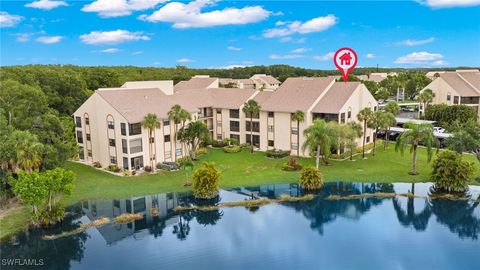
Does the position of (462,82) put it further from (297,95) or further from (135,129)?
(135,129)

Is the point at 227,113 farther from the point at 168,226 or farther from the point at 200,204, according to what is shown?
the point at 168,226

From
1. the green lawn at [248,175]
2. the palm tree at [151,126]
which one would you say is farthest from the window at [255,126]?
the palm tree at [151,126]

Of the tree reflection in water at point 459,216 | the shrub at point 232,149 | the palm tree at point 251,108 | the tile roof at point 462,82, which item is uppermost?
the tile roof at point 462,82

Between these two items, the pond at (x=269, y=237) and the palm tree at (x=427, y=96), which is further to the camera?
the palm tree at (x=427, y=96)

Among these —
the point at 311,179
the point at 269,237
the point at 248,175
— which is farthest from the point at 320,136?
the point at 269,237

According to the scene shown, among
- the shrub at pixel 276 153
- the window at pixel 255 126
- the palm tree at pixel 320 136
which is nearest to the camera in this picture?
the palm tree at pixel 320 136

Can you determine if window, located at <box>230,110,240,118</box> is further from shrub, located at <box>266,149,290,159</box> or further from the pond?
the pond

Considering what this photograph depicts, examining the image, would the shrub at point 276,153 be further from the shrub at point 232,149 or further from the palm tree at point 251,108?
the shrub at point 232,149

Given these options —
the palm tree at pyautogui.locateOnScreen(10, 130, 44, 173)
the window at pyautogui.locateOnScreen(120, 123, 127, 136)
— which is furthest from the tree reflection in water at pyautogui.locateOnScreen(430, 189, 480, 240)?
the palm tree at pyautogui.locateOnScreen(10, 130, 44, 173)

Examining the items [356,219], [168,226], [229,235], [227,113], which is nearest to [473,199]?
[356,219]
